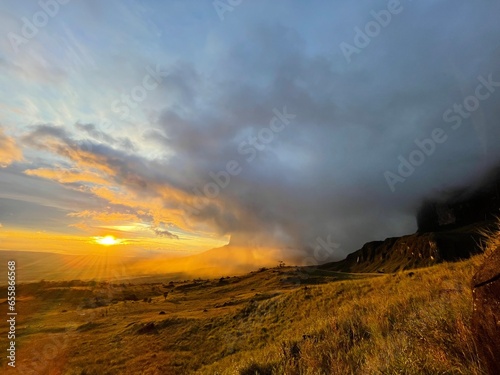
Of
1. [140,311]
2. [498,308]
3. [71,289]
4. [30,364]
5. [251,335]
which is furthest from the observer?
[71,289]

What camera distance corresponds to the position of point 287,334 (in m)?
22.4

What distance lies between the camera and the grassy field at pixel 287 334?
5.68m

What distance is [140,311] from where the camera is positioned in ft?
173

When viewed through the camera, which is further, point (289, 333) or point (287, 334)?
point (289, 333)

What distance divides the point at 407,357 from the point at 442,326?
1.42 meters

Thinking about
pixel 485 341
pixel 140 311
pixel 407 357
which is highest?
pixel 485 341

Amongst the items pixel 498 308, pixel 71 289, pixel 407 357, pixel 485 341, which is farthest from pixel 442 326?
pixel 71 289

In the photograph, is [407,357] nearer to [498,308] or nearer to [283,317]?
[498,308]

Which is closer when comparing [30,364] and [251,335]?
[30,364]

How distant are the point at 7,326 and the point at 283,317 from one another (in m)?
42.3

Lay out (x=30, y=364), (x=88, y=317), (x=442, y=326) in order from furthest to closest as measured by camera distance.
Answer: (x=88, y=317), (x=30, y=364), (x=442, y=326)

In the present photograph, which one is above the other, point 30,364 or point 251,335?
point 251,335

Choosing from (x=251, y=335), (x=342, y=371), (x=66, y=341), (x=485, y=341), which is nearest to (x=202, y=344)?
(x=251, y=335)

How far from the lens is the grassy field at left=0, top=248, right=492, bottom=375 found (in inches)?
224
